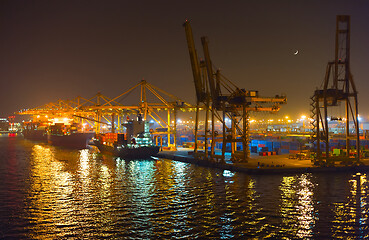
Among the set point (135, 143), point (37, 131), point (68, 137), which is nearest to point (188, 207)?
point (135, 143)

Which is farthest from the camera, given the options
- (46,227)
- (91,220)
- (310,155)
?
(310,155)

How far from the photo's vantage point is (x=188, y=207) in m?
20.2

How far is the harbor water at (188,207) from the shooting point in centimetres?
1579

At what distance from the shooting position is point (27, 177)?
32.8 metres

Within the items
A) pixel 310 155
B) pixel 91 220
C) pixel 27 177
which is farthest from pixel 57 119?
pixel 91 220

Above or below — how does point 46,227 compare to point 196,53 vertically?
below

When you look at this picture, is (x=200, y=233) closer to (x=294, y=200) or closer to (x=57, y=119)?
(x=294, y=200)

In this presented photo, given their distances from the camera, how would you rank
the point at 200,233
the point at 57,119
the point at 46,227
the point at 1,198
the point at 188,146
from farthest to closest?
1. the point at 57,119
2. the point at 188,146
3. the point at 1,198
4. the point at 46,227
5. the point at 200,233

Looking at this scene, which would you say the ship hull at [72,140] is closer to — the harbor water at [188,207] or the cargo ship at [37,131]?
the cargo ship at [37,131]

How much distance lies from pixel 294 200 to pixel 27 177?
85.1ft

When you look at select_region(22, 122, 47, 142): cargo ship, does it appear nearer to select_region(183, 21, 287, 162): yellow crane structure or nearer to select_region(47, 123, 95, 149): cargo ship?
select_region(47, 123, 95, 149): cargo ship

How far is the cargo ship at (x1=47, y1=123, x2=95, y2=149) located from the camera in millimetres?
94250

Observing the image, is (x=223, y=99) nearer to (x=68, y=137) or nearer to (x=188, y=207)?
(x=188, y=207)

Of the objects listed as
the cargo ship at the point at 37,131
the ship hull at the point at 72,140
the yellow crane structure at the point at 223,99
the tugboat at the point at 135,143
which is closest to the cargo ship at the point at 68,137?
the ship hull at the point at 72,140
